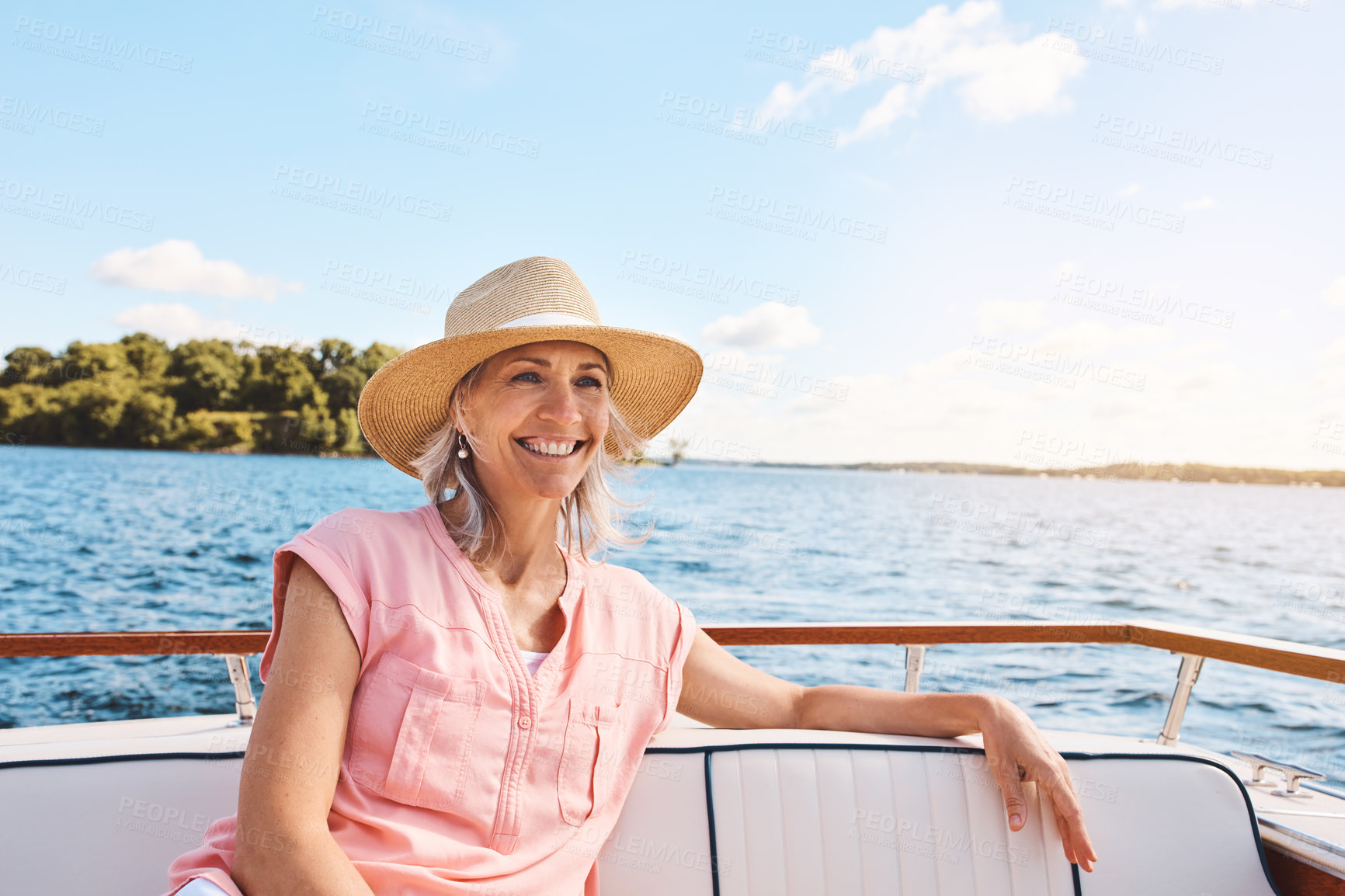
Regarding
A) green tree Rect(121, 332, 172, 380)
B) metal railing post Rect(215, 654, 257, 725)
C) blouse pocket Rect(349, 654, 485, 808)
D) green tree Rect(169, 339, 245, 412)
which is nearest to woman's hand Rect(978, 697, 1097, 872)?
blouse pocket Rect(349, 654, 485, 808)

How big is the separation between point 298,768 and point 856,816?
0.94 metres

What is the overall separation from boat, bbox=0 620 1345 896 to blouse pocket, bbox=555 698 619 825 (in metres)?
0.09

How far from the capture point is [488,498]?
1.42 m

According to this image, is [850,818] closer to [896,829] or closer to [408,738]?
[896,829]

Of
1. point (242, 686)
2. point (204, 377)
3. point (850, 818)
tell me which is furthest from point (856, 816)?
point (204, 377)

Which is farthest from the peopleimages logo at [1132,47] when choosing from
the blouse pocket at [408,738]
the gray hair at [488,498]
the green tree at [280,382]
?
the green tree at [280,382]

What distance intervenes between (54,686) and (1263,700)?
480 inches

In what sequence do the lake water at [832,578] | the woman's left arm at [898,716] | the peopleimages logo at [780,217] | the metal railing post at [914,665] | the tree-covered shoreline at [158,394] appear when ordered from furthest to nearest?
the tree-covered shoreline at [158,394], the lake water at [832,578], the peopleimages logo at [780,217], the metal railing post at [914,665], the woman's left arm at [898,716]

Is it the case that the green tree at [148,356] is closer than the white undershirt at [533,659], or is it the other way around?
the white undershirt at [533,659]

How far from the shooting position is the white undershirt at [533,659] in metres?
1.28

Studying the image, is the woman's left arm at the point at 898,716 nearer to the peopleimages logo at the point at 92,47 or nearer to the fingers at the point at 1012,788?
the fingers at the point at 1012,788

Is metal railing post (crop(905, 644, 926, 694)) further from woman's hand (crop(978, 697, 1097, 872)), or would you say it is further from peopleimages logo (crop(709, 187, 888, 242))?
peopleimages logo (crop(709, 187, 888, 242))

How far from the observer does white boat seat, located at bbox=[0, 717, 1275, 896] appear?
4.37ft

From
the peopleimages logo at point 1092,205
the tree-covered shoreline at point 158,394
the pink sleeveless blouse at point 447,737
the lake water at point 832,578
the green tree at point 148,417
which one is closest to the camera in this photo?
the pink sleeveless blouse at point 447,737
